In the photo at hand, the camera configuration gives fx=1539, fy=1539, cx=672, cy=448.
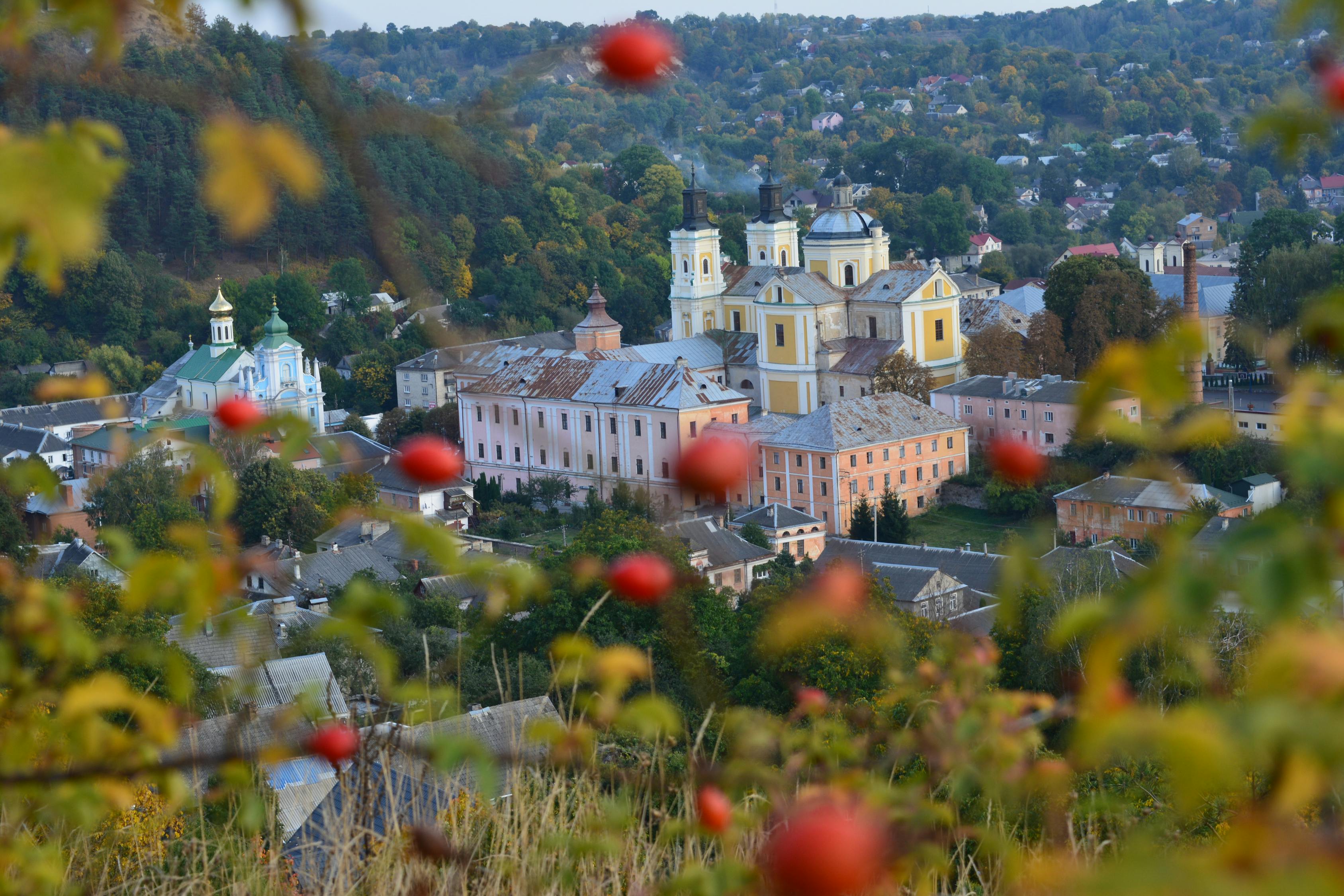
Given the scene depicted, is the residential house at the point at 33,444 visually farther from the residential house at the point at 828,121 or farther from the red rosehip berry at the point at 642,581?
the residential house at the point at 828,121

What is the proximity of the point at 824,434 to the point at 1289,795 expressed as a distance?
705 inches

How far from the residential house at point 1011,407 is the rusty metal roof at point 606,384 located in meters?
2.82

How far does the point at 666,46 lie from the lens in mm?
943

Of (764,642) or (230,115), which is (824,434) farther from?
(230,115)

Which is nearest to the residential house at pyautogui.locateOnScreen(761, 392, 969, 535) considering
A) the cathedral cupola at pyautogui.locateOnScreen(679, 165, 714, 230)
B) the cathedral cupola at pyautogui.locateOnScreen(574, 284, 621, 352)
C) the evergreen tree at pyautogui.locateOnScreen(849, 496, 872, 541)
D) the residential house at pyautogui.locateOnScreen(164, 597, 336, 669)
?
the evergreen tree at pyautogui.locateOnScreen(849, 496, 872, 541)

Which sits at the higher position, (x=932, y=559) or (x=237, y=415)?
(x=237, y=415)

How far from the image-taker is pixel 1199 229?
46.2 m

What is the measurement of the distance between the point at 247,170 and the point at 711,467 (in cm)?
31

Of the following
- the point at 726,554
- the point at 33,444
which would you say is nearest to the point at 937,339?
the point at 726,554

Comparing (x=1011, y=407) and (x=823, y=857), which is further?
(x=1011, y=407)

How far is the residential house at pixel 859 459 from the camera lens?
18.1 metres

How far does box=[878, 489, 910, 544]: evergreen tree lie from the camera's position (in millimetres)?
16703

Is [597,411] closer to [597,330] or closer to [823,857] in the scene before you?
[597,330]

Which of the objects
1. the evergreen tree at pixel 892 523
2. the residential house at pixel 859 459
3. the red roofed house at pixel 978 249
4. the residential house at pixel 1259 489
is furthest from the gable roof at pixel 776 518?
the red roofed house at pixel 978 249
